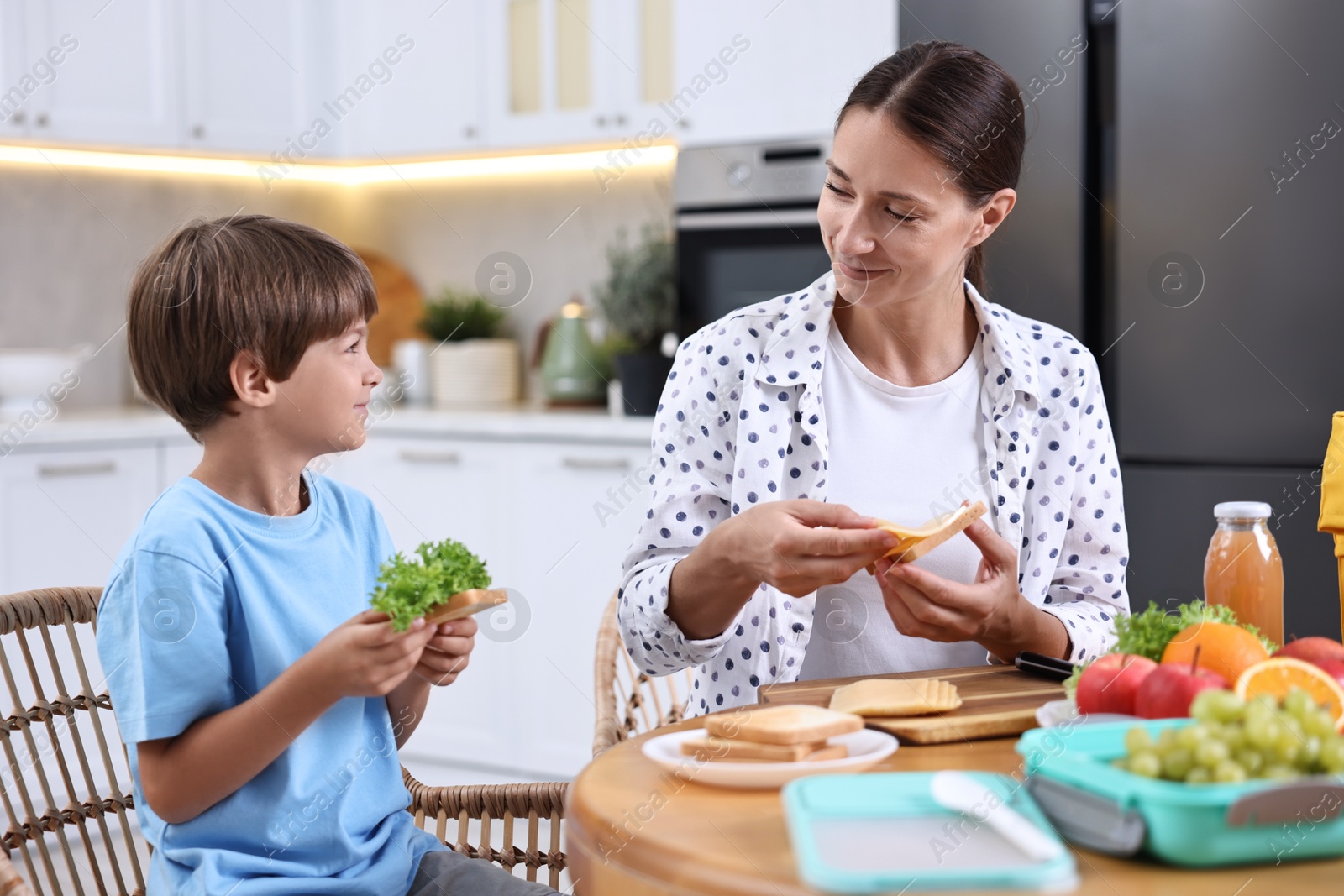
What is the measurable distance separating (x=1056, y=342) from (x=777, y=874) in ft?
3.44

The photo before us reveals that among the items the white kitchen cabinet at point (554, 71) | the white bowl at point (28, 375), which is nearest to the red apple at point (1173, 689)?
the white kitchen cabinet at point (554, 71)

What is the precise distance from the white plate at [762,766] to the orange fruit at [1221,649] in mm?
248

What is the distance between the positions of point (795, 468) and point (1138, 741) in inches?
30.5

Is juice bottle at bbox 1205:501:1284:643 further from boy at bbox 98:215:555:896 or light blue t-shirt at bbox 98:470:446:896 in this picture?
light blue t-shirt at bbox 98:470:446:896

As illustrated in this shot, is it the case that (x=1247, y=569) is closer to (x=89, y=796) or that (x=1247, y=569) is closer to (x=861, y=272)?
(x=861, y=272)

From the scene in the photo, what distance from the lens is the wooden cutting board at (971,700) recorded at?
3.33 ft

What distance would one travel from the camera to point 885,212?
146 centimetres

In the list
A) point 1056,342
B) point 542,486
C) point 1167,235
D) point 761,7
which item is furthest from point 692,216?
point 1056,342

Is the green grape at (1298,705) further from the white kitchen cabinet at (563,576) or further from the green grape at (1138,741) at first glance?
the white kitchen cabinet at (563,576)

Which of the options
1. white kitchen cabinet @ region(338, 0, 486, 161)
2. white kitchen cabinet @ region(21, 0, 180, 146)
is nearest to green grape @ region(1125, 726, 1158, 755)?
white kitchen cabinet @ region(338, 0, 486, 161)

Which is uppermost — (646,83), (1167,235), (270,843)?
(646,83)

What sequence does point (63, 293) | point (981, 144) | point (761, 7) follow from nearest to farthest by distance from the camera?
point (981, 144) < point (761, 7) < point (63, 293)

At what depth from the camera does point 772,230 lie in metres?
3.01

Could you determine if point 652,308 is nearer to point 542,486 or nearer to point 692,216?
point 692,216
